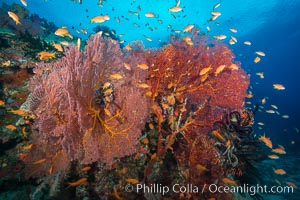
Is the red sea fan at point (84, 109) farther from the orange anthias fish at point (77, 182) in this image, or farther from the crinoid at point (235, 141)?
the crinoid at point (235, 141)

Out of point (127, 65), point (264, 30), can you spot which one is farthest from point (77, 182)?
point (264, 30)

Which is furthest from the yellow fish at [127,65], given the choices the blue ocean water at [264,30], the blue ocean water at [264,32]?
the blue ocean water at [264,32]

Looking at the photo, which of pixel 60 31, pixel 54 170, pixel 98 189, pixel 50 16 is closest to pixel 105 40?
pixel 60 31

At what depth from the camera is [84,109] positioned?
4.21 metres

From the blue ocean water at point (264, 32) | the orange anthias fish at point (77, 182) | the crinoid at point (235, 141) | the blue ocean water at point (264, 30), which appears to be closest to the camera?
the orange anthias fish at point (77, 182)

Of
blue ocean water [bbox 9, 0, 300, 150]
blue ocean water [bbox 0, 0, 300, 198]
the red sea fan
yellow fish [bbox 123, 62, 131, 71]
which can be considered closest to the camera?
the red sea fan

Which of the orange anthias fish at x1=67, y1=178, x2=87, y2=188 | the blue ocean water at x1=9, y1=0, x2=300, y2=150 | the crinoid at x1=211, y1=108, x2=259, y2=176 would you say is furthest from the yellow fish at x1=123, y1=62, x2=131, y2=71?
the blue ocean water at x1=9, y1=0, x2=300, y2=150

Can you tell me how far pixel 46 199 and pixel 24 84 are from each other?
4.05 metres

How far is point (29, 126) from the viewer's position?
18.6 ft

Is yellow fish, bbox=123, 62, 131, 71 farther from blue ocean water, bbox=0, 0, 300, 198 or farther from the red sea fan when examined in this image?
blue ocean water, bbox=0, 0, 300, 198

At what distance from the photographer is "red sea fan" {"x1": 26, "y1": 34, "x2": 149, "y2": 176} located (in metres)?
3.96

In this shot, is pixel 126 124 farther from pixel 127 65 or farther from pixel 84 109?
pixel 127 65

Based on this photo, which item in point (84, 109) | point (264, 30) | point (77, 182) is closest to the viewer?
point (84, 109)

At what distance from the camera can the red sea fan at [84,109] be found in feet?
13.0
